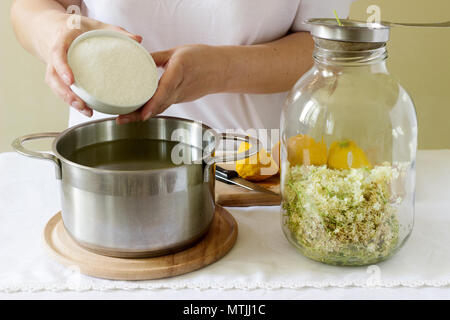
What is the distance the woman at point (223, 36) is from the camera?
1.06 m

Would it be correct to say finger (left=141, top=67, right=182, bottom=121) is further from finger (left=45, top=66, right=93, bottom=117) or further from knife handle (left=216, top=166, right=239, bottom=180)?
knife handle (left=216, top=166, right=239, bottom=180)

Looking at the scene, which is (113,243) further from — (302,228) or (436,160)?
(436,160)

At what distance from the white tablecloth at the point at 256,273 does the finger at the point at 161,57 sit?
0.92 ft

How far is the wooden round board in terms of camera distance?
29.3 inches

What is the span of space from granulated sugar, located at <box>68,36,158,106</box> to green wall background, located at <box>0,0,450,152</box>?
4.69 feet

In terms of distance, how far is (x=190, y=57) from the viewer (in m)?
0.94

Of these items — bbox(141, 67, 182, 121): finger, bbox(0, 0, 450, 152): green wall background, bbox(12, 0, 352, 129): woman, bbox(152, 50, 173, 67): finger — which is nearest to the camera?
bbox(141, 67, 182, 121): finger

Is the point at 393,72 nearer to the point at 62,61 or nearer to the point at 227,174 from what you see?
the point at 227,174

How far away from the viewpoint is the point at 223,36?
3.95ft

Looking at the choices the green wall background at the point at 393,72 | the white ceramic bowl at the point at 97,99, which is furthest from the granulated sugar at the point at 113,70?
the green wall background at the point at 393,72

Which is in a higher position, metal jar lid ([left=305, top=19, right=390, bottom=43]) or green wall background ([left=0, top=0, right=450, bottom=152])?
metal jar lid ([left=305, top=19, right=390, bottom=43])

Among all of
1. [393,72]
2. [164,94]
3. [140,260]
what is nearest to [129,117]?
[164,94]

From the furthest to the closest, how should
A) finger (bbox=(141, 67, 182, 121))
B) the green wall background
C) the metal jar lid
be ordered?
1. the green wall background
2. finger (bbox=(141, 67, 182, 121))
3. the metal jar lid

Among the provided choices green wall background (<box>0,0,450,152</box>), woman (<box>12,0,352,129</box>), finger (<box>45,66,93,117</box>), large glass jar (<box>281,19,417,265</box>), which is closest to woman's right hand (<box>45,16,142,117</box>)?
finger (<box>45,66,93,117</box>)
